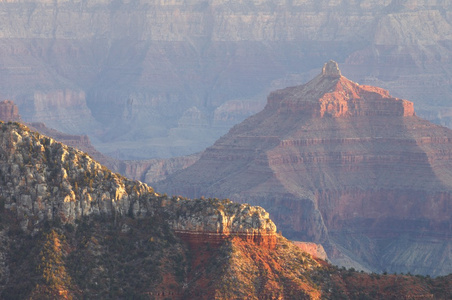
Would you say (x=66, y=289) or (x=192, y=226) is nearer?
(x=66, y=289)

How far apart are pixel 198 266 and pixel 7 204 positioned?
31.1ft

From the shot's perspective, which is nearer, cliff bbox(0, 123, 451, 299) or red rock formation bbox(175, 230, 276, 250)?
cliff bbox(0, 123, 451, 299)

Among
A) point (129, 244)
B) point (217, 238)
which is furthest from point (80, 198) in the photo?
point (217, 238)

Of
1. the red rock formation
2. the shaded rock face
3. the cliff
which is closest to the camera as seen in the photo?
the cliff

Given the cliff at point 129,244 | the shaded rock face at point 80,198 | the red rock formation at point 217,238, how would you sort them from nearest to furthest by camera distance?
the cliff at point 129,244
the shaded rock face at point 80,198
the red rock formation at point 217,238

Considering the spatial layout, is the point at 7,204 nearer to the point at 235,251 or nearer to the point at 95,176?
the point at 95,176

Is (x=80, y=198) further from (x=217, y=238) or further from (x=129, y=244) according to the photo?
(x=217, y=238)

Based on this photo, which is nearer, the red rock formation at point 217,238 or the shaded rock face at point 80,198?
the shaded rock face at point 80,198

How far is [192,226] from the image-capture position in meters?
83.2

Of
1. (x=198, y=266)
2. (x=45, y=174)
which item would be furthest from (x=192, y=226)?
(x=45, y=174)

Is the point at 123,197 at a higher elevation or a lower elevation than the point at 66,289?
higher

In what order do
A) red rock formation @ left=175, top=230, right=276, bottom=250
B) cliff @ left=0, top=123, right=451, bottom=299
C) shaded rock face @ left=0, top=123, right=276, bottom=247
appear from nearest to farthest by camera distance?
cliff @ left=0, top=123, right=451, bottom=299 → shaded rock face @ left=0, top=123, right=276, bottom=247 → red rock formation @ left=175, top=230, right=276, bottom=250

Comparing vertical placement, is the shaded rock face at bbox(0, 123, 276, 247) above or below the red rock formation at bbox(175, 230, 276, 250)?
above

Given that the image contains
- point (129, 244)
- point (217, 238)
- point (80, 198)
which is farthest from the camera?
point (129, 244)
